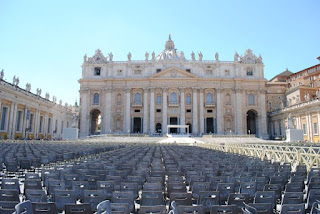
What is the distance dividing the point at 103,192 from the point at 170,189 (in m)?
1.81

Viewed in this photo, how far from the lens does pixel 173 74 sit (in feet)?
214

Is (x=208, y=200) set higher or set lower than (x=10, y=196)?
lower

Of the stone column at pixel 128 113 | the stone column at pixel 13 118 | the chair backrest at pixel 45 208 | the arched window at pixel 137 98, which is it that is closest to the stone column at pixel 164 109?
the arched window at pixel 137 98

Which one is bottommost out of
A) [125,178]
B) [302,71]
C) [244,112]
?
[125,178]

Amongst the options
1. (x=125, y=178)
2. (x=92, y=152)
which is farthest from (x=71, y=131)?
(x=125, y=178)

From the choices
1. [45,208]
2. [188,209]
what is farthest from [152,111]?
[188,209]

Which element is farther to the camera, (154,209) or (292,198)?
(292,198)

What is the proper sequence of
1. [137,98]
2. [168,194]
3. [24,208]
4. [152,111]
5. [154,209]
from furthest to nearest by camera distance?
[137,98], [152,111], [168,194], [154,209], [24,208]

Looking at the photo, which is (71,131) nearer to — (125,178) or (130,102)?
(130,102)

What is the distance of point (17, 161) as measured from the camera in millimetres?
11758

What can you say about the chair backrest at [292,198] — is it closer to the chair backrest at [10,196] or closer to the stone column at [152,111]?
the chair backrest at [10,196]

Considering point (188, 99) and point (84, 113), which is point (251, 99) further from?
point (84, 113)

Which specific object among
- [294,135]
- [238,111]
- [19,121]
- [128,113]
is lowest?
[294,135]

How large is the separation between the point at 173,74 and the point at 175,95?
5.65 meters
